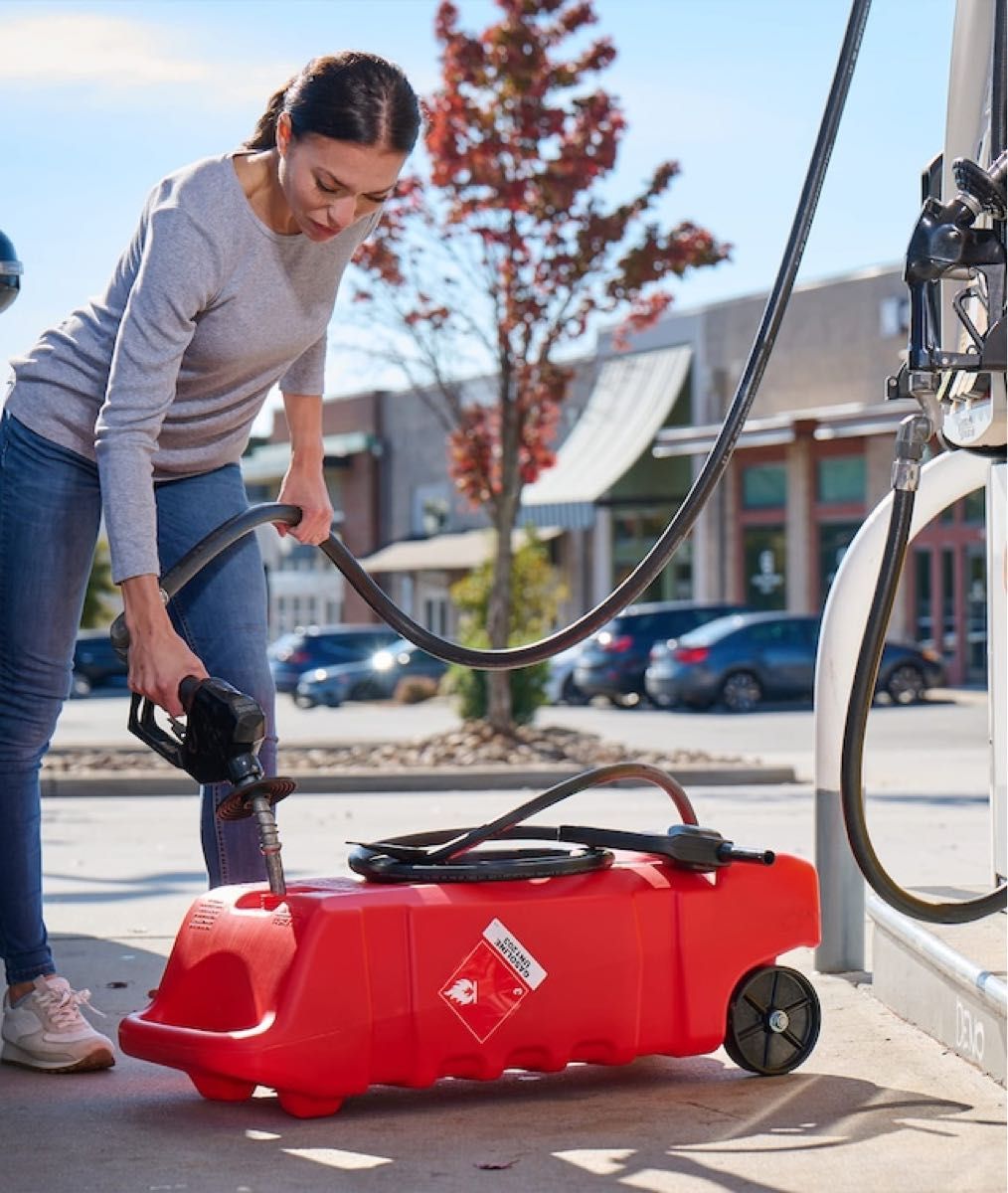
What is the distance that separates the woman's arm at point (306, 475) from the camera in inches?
150

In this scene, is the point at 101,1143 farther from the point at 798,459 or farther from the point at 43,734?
the point at 798,459

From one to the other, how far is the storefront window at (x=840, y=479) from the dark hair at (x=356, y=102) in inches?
1175

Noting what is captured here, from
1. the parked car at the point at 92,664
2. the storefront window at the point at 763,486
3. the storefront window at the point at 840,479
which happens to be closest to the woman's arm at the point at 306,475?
the storefront window at the point at 840,479

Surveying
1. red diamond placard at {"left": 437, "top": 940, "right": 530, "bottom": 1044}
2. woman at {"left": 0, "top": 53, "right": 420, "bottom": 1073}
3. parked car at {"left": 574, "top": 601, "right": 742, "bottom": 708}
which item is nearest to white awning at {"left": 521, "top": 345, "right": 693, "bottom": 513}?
parked car at {"left": 574, "top": 601, "right": 742, "bottom": 708}

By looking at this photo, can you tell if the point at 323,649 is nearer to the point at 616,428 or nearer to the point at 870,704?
the point at 616,428

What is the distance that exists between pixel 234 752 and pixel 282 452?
169 feet

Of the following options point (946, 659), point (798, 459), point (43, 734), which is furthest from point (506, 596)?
point (798, 459)

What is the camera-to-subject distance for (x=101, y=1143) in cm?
306

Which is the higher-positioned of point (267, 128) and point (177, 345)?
point (267, 128)

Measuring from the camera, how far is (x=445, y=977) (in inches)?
125

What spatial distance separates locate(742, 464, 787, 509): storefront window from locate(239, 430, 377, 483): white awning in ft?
47.0

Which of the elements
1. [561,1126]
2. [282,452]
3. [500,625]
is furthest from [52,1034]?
[282,452]

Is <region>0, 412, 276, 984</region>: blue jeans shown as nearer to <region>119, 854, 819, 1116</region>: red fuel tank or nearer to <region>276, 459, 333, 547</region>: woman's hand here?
<region>276, 459, 333, 547</region>: woman's hand

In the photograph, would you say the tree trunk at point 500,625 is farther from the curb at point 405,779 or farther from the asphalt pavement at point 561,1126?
the asphalt pavement at point 561,1126
